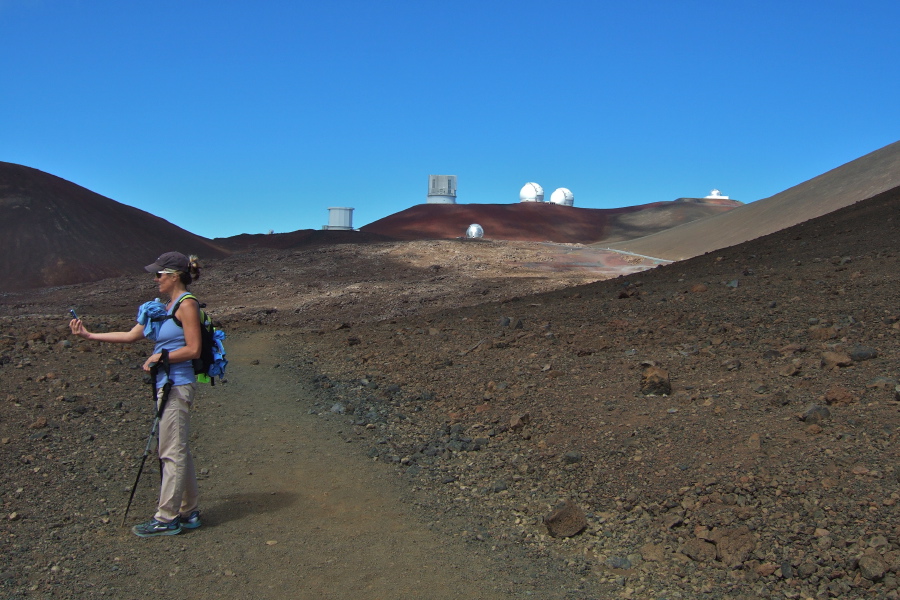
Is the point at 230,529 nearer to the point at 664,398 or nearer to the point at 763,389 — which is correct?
the point at 664,398

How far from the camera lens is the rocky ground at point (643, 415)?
4.08m

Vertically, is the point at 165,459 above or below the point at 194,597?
above

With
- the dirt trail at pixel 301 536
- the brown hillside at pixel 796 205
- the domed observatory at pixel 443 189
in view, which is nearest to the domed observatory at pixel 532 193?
the domed observatory at pixel 443 189

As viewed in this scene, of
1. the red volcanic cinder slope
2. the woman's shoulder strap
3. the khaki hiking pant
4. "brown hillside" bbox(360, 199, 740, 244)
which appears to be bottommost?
the khaki hiking pant

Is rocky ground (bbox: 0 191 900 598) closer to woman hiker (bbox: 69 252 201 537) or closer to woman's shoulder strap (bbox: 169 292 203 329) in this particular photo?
woman hiker (bbox: 69 252 201 537)

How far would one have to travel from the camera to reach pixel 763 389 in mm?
6023

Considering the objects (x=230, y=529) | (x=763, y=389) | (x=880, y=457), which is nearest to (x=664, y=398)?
(x=763, y=389)

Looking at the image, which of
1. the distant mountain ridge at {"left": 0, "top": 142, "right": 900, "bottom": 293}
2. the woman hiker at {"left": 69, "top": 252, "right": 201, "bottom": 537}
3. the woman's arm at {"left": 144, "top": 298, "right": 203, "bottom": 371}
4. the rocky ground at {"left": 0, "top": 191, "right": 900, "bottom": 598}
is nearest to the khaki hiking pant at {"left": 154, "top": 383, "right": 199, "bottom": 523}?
the woman hiker at {"left": 69, "top": 252, "right": 201, "bottom": 537}

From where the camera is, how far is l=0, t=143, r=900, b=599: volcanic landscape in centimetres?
390

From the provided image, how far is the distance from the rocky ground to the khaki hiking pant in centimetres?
80

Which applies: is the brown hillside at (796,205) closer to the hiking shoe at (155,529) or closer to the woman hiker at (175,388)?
the woman hiker at (175,388)

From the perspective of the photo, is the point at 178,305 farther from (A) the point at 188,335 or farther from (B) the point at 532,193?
(B) the point at 532,193

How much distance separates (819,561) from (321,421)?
4115 mm

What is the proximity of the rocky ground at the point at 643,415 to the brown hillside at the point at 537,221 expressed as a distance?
113ft
